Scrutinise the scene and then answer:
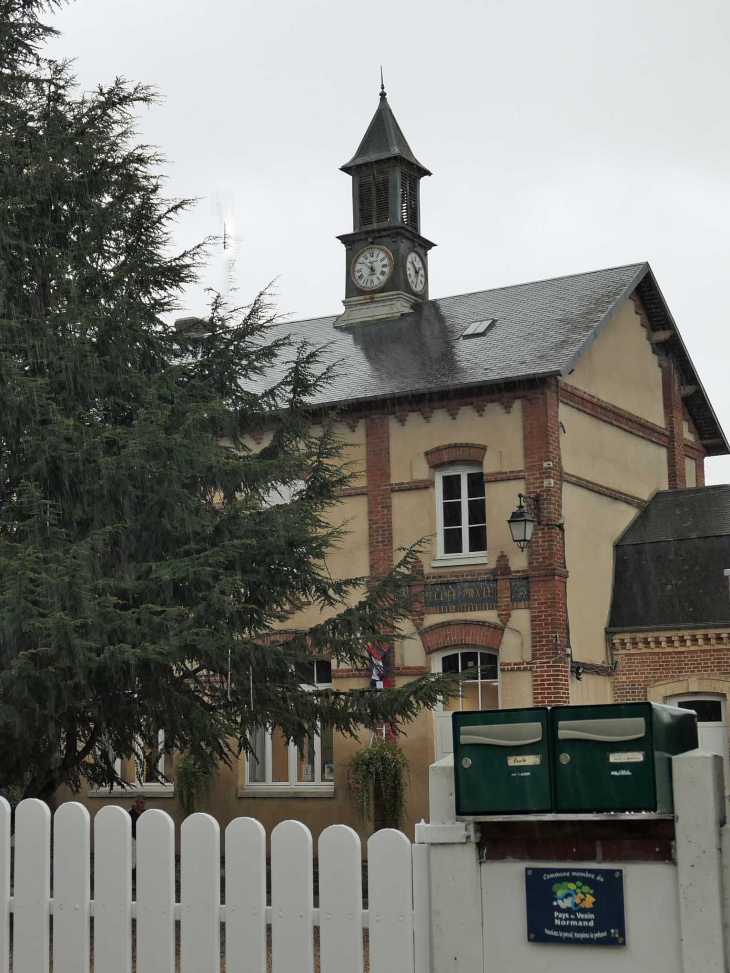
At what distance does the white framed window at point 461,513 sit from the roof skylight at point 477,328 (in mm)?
3125

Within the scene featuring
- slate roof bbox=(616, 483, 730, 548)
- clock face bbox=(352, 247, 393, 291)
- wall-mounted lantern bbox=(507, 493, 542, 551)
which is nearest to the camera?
wall-mounted lantern bbox=(507, 493, 542, 551)

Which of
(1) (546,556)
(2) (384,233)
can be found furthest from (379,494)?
(2) (384,233)

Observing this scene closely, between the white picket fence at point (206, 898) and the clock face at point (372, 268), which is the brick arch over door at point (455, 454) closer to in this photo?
the clock face at point (372, 268)

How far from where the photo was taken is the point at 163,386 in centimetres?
1180

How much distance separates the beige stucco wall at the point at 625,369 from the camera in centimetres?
2180

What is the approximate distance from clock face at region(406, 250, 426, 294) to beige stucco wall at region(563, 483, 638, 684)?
7235 mm

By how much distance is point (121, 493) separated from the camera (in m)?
11.2

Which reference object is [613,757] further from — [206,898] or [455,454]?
[455,454]


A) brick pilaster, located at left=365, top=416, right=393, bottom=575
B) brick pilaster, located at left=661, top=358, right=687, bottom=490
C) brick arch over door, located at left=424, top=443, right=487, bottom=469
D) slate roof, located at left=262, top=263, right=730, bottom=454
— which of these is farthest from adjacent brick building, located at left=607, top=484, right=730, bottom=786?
brick pilaster, located at left=365, top=416, right=393, bottom=575

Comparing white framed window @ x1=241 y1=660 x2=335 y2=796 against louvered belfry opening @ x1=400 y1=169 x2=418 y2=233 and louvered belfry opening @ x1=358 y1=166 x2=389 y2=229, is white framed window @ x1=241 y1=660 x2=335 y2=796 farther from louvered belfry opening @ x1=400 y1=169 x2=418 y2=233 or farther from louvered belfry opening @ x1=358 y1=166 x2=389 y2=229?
louvered belfry opening @ x1=400 y1=169 x2=418 y2=233

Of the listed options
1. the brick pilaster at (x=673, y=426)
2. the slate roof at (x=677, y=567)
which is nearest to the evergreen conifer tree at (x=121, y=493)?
the slate roof at (x=677, y=567)

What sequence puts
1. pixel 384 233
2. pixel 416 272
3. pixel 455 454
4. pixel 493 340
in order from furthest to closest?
pixel 416 272
pixel 384 233
pixel 493 340
pixel 455 454

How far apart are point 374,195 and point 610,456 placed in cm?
869

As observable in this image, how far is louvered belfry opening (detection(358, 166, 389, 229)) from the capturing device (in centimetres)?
2708
